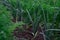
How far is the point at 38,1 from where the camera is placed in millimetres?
2775

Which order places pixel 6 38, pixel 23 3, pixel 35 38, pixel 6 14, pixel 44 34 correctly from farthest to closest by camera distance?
pixel 23 3, pixel 35 38, pixel 44 34, pixel 6 14, pixel 6 38

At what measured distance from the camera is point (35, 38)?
106 inches

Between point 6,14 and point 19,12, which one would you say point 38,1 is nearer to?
point 19,12

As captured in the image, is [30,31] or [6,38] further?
[30,31]

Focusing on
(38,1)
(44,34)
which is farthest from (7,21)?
(38,1)

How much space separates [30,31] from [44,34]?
1.12 feet

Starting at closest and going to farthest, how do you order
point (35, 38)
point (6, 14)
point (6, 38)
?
point (6, 38)
point (6, 14)
point (35, 38)

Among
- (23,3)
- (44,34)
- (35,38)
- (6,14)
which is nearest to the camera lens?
(6,14)

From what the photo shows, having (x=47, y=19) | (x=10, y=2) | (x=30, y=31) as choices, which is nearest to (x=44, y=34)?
(x=47, y=19)

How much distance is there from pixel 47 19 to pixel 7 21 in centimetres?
56

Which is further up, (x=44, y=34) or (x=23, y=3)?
(x=23, y=3)

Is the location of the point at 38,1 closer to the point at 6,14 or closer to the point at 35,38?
the point at 35,38

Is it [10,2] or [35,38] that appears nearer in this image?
[35,38]

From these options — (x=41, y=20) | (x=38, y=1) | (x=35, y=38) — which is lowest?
(x=35, y=38)
